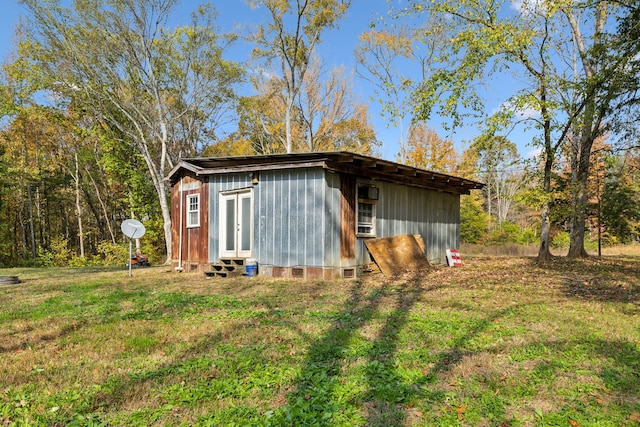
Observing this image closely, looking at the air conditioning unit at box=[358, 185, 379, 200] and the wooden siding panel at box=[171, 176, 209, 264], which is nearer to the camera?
the air conditioning unit at box=[358, 185, 379, 200]

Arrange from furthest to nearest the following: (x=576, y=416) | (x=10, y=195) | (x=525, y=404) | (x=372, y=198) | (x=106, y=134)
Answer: (x=10, y=195), (x=106, y=134), (x=372, y=198), (x=525, y=404), (x=576, y=416)

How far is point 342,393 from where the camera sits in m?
2.98

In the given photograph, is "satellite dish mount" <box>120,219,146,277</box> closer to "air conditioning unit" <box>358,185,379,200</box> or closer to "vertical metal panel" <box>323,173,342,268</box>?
"vertical metal panel" <box>323,173,342,268</box>

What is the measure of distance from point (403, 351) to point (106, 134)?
21.3 metres

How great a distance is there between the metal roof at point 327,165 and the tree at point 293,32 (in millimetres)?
8212

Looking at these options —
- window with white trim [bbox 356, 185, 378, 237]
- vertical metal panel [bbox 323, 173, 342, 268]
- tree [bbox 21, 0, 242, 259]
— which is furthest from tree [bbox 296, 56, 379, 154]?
vertical metal panel [bbox 323, 173, 342, 268]

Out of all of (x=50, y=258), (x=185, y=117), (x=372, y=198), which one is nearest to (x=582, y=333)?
(x=372, y=198)

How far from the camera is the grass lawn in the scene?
2711 mm

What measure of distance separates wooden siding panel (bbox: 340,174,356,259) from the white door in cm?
229

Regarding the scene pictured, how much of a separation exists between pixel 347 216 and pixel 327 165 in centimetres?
136

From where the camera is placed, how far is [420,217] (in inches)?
457

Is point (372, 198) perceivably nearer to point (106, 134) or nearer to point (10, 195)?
point (106, 134)

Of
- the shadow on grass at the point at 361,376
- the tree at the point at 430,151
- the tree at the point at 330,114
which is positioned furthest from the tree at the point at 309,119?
the shadow on grass at the point at 361,376

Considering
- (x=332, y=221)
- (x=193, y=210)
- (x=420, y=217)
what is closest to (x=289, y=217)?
(x=332, y=221)
